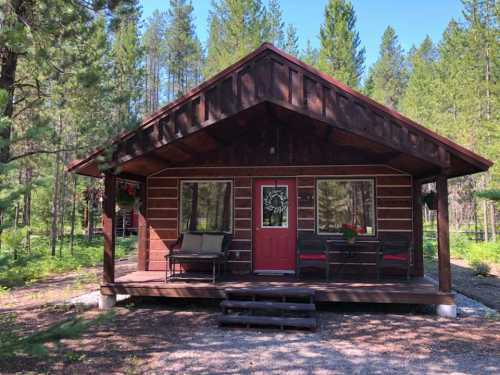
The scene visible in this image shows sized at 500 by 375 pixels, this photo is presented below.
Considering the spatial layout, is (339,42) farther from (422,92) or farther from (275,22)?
(422,92)

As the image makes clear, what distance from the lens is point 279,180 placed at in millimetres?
7918

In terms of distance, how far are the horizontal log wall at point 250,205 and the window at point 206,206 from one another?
137mm

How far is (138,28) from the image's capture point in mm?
19266

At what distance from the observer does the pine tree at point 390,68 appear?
111ft

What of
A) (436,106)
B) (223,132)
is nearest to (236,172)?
(223,132)

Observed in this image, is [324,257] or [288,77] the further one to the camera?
[324,257]

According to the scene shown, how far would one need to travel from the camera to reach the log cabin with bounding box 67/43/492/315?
5.79 m

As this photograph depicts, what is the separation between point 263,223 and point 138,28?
15385 millimetres

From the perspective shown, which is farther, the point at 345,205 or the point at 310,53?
the point at 310,53

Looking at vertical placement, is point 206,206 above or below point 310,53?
below

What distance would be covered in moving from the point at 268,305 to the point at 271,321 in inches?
11.9

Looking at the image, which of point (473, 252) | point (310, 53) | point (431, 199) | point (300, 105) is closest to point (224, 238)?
point (300, 105)

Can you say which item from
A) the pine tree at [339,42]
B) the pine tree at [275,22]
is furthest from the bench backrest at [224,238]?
the pine tree at [275,22]

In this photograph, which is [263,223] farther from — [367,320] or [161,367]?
[161,367]
